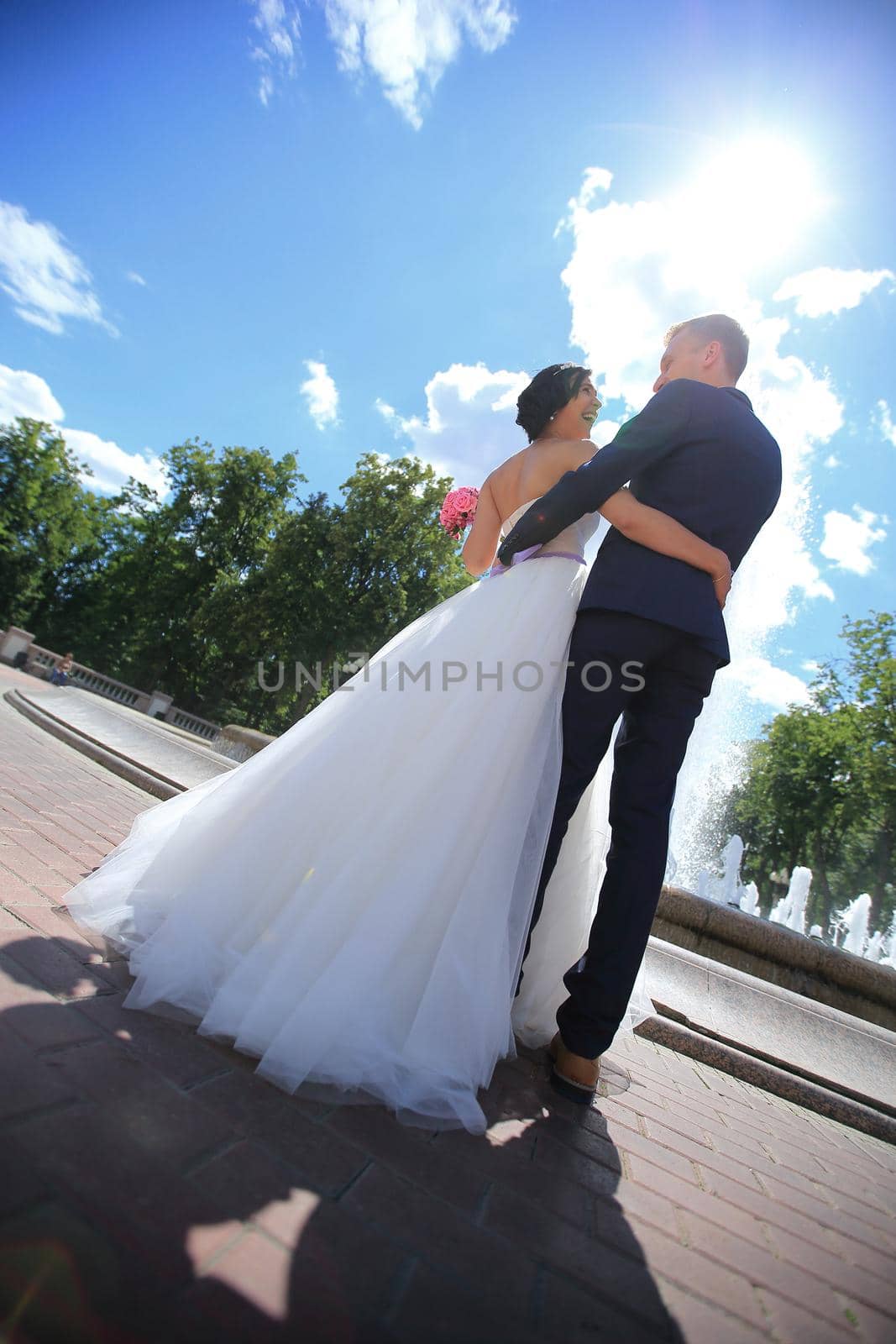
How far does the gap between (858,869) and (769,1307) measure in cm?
3898

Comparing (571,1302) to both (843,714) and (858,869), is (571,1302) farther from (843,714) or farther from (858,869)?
(858,869)

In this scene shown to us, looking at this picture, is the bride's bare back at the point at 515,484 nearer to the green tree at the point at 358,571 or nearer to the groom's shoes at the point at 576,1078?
the groom's shoes at the point at 576,1078

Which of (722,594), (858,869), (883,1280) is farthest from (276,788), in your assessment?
(858,869)

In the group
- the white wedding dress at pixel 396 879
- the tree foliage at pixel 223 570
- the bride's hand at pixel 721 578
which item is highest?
the tree foliage at pixel 223 570

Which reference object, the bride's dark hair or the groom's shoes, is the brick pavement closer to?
the groom's shoes

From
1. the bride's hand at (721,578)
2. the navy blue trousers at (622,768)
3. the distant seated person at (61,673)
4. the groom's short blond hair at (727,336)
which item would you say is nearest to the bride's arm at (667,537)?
the bride's hand at (721,578)

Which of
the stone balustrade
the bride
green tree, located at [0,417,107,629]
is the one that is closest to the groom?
the bride

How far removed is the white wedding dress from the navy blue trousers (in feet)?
0.40

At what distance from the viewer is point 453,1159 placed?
1559mm

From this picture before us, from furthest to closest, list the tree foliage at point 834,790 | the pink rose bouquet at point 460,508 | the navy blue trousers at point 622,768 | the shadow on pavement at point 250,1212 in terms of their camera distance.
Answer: the tree foliage at point 834,790 < the pink rose bouquet at point 460,508 < the navy blue trousers at point 622,768 < the shadow on pavement at point 250,1212

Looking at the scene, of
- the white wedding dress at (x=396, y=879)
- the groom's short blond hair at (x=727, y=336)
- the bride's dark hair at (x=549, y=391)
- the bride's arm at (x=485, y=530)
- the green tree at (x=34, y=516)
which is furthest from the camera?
the green tree at (x=34, y=516)

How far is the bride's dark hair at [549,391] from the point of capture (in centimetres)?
292

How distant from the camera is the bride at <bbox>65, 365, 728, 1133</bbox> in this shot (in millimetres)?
1736

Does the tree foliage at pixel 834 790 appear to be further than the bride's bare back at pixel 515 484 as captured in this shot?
Yes
